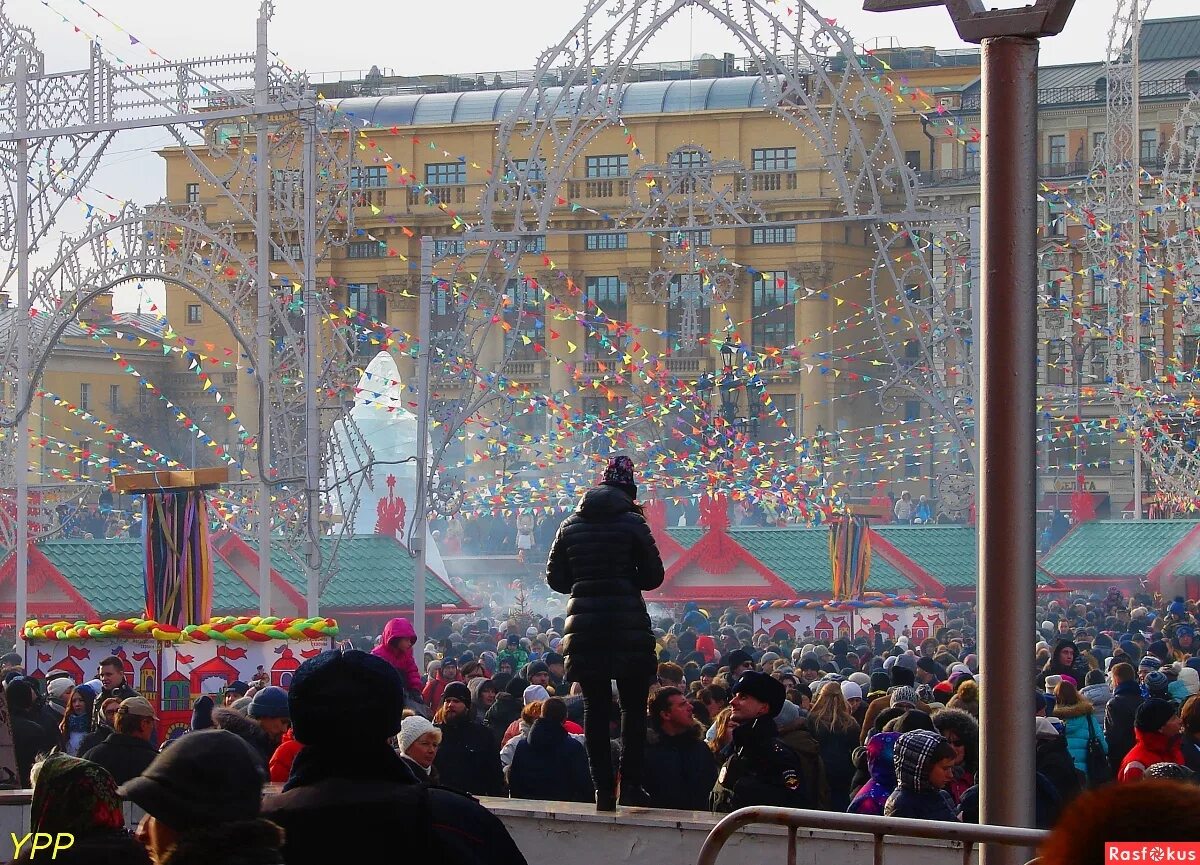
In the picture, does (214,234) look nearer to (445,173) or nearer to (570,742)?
(570,742)

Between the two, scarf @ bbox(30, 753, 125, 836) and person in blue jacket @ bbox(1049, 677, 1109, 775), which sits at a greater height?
scarf @ bbox(30, 753, 125, 836)

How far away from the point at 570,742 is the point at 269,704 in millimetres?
1105

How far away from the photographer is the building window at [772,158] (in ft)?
201

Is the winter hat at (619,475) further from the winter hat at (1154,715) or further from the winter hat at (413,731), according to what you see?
the winter hat at (1154,715)

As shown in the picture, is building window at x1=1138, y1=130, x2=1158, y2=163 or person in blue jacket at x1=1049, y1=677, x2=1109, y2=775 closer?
person in blue jacket at x1=1049, y1=677, x2=1109, y2=775

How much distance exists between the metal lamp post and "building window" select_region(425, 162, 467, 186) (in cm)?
6018

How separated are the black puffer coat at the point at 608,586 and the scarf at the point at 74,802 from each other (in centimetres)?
322

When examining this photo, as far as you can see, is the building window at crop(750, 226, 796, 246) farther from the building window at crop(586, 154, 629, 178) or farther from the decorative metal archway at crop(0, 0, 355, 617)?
the decorative metal archway at crop(0, 0, 355, 617)

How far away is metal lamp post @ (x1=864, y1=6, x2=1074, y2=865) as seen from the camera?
4164 mm

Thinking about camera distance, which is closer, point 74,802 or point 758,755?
point 74,802

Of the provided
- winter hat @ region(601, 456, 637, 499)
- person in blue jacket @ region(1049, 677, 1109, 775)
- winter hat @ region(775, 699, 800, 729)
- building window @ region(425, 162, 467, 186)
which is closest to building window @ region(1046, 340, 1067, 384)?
building window @ region(425, 162, 467, 186)

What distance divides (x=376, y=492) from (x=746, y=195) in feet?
62.2

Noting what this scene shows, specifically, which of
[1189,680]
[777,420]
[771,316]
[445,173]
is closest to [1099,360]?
[777,420]

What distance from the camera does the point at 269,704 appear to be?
7.34 m
